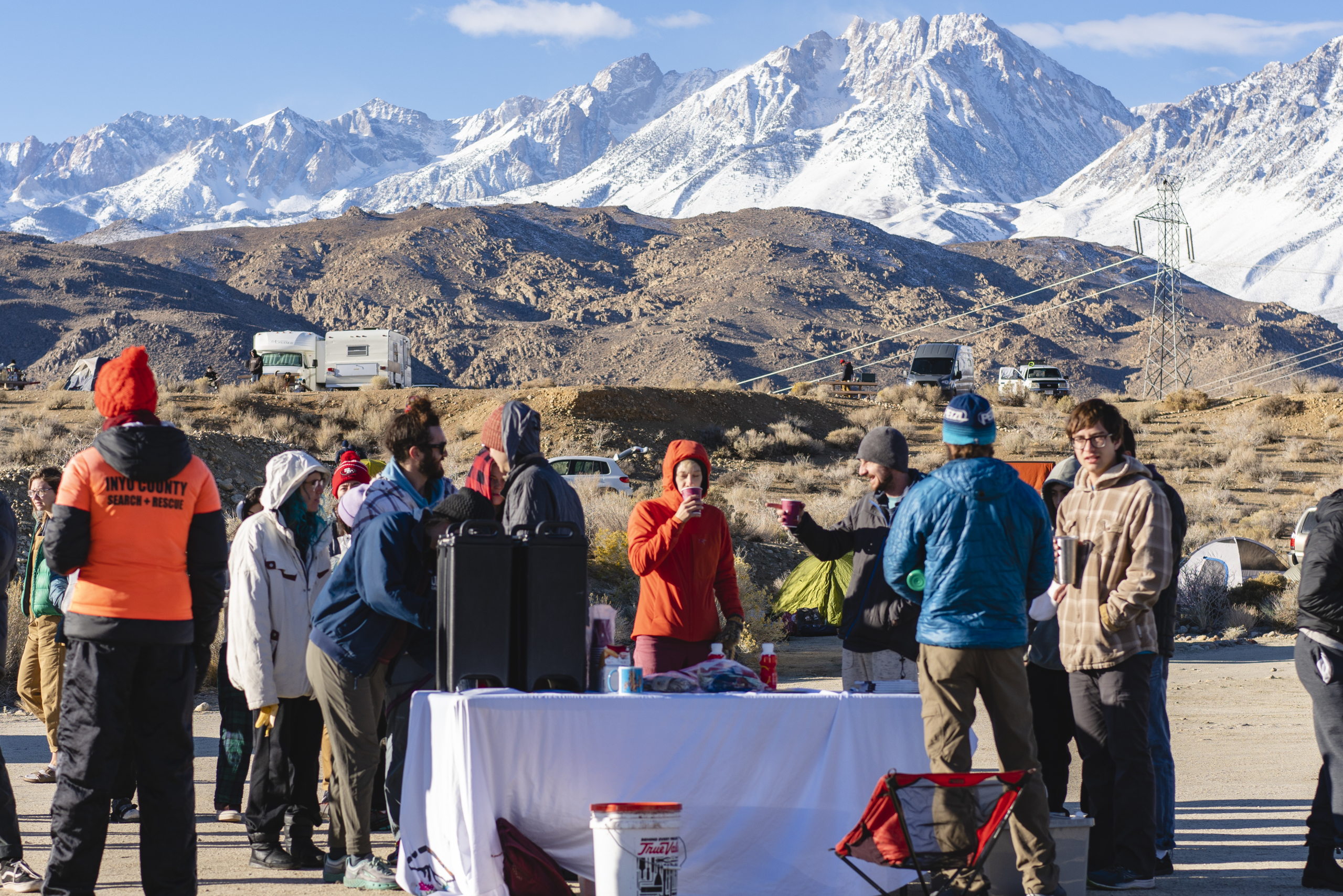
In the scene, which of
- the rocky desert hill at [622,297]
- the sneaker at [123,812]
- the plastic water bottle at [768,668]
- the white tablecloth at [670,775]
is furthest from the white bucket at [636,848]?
the rocky desert hill at [622,297]

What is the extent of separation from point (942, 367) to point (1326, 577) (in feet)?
122

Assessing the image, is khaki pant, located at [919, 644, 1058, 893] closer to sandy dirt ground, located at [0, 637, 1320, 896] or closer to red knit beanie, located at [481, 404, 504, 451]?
sandy dirt ground, located at [0, 637, 1320, 896]

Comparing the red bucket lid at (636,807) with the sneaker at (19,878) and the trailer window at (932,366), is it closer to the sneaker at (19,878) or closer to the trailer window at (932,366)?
the sneaker at (19,878)

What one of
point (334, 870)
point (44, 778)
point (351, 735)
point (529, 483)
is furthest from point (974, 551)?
point (44, 778)

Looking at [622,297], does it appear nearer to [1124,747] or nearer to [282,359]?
[282,359]

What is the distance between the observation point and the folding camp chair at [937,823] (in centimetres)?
408

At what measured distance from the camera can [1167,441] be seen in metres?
32.7

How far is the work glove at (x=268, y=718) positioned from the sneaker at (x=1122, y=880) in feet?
10.9

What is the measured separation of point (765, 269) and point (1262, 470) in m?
67.5

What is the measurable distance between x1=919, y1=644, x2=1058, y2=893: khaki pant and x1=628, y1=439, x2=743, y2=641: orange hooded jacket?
1304 millimetres

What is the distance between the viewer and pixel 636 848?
13.5ft

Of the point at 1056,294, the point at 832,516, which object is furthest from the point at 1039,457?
the point at 1056,294

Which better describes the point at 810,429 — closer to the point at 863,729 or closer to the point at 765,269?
the point at 863,729

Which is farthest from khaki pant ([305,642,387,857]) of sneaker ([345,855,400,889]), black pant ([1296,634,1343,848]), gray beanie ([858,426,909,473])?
black pant ([1296,634,1343,848])
